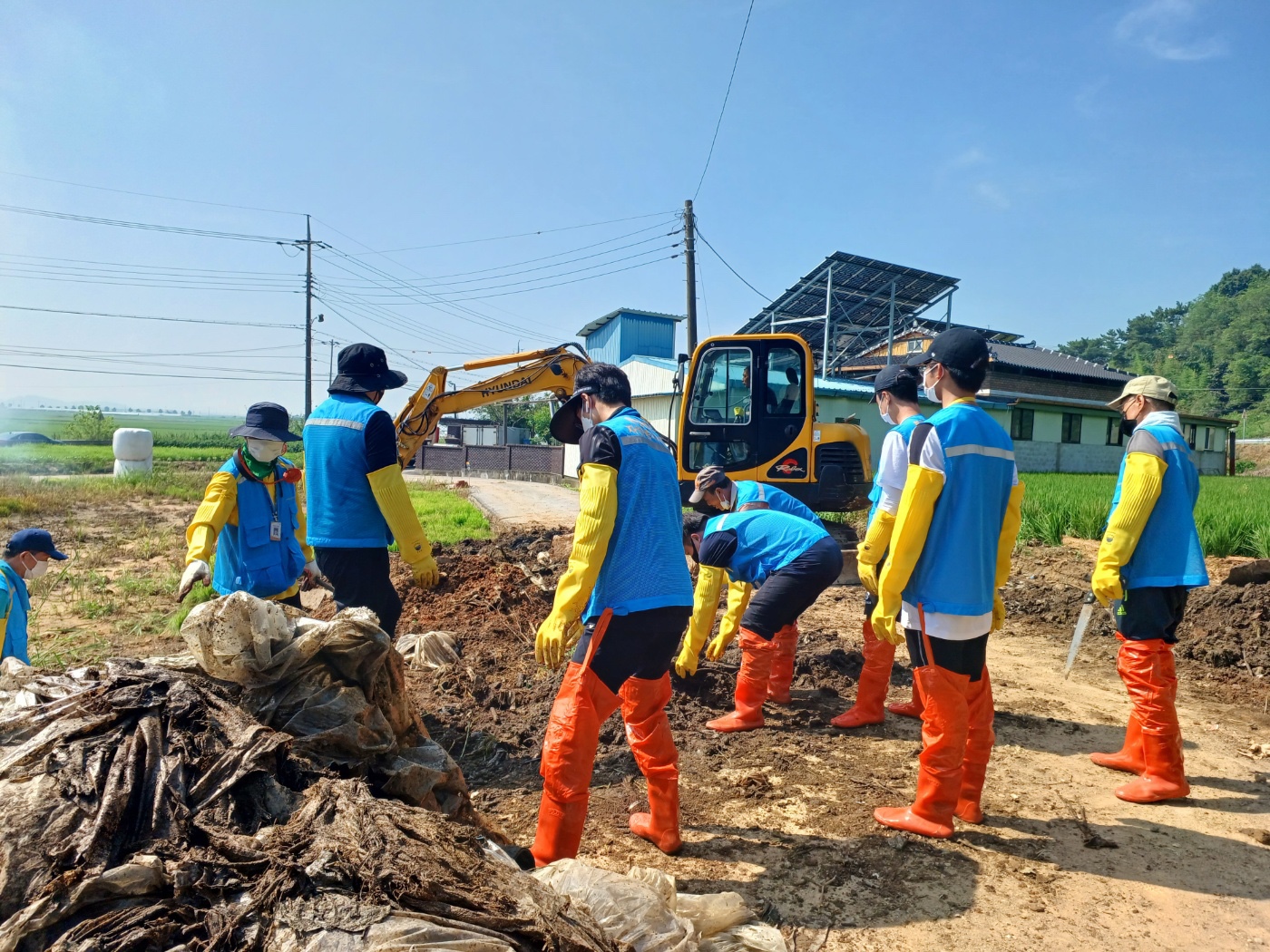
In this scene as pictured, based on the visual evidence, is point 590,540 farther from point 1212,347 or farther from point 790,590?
point 1212,347

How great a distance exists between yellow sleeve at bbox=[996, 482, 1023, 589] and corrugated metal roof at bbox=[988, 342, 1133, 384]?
28593mm

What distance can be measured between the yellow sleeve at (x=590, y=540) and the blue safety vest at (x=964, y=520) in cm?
138

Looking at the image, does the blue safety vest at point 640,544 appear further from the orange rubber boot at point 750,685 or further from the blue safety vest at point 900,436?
the blue safety vest at point 900,436

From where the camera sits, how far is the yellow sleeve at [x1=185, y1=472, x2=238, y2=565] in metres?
3.57

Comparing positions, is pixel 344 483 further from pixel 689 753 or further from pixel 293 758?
pixel 689 753

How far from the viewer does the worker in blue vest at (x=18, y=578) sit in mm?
3498

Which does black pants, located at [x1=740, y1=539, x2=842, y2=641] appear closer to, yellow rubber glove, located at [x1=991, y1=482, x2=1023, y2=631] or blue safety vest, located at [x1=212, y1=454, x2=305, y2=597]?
yellow rubber glove, located at [x1=991, y1=482, x2=1023, y2=631]

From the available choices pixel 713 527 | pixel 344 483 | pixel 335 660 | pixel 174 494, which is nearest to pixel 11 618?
pixel 344 483

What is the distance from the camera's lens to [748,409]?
28.5 feet

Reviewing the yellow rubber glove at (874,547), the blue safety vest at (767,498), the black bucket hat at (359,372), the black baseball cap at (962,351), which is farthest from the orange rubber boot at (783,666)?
the black bucket hat at (359,372)

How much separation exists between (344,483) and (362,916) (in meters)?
2.34

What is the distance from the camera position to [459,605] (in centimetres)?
680

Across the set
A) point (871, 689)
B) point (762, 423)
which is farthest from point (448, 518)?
point (871, 689)

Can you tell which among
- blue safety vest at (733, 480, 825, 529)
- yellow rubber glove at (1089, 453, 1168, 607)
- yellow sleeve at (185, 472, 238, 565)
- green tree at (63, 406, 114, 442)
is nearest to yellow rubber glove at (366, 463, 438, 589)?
yellow sleeve at (185, 472, 238, 565)
